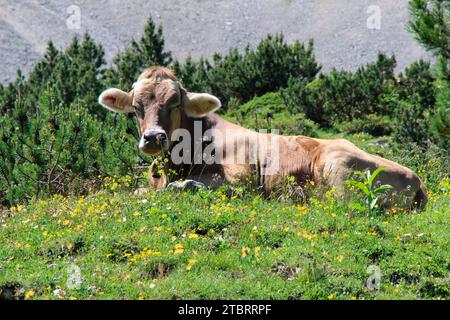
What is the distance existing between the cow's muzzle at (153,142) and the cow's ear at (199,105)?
43.5 inches

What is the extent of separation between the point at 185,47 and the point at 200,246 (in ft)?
179

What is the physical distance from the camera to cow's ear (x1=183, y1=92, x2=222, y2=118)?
37.4 ft

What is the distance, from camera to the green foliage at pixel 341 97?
31.9 meters

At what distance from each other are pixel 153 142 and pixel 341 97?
74.6ft

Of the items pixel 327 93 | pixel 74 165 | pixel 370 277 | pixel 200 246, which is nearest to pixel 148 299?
pixel 200 246

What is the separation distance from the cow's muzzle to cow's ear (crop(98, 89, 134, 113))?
3.96 ft

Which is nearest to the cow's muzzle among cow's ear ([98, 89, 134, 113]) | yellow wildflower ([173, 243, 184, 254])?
cow's ear ([98, 89, 134, 113])

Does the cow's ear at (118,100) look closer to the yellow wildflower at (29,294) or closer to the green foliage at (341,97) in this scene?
the yellow wildflower at (29,294)

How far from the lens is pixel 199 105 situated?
11461mm

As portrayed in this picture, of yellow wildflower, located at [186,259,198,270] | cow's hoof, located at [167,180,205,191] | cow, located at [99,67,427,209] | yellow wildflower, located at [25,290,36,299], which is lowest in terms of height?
yellow wildflower, located at [25,290,36,299]

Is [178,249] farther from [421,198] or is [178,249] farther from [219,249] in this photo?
[421,198]

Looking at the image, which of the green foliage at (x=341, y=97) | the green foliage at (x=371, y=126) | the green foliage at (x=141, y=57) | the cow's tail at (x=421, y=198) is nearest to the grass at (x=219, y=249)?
the cow's tail at (x=421, y=198)

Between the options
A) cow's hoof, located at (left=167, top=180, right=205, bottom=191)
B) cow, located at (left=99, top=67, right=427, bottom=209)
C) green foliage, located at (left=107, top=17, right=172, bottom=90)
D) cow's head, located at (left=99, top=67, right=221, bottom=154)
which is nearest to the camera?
cow's hoof, located at (left=167, top=180, right=205, bottom=191)

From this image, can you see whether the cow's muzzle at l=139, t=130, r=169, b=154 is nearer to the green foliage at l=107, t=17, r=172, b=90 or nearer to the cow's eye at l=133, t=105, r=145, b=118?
the cow's eye at l=133, t=105, r=145, b=118
